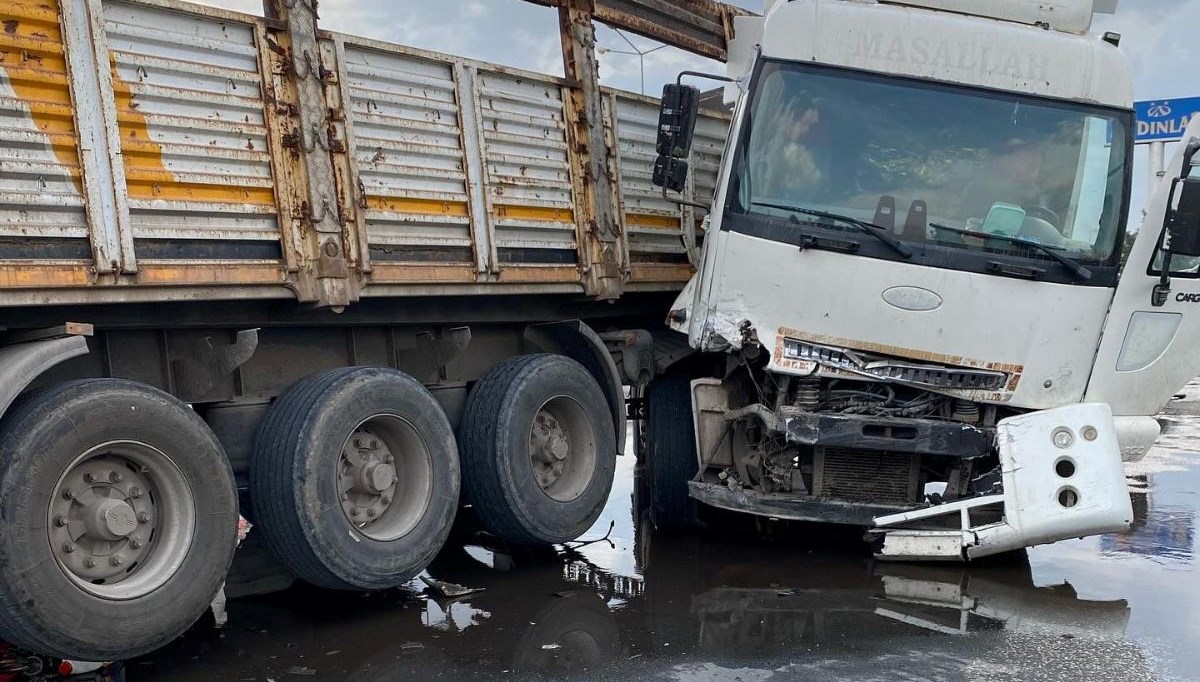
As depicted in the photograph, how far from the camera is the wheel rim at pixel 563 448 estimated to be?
7.09 meters

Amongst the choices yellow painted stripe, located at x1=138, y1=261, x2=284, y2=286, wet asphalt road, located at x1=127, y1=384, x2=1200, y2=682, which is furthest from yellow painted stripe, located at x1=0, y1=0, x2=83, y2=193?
wet asphalt road, located at x1=127, y1=384, x2=1200, y2=682

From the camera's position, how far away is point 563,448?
7145 mm

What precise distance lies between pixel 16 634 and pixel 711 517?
16.0ft

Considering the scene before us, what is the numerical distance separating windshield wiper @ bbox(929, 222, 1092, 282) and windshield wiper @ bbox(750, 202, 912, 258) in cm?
24

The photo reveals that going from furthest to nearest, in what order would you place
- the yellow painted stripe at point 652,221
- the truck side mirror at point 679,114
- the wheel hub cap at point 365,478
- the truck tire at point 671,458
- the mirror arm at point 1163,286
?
the yellow painted stripe at point 652,221
the truck tire at point 671,458
the truck side mirror at point 679,114
the mirror arm at point 1163,286
the wheel hub cap at point 365,478

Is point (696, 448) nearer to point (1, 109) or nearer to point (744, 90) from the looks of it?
point (744, 90)

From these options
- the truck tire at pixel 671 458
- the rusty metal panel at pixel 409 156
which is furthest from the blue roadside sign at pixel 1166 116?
the rusty metal panel at pixel 409 156

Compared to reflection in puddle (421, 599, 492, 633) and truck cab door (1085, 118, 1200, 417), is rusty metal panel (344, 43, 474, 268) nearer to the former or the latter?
reflection in puddle (421, 599, 492, 633)

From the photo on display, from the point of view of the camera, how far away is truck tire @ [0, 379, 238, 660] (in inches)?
173

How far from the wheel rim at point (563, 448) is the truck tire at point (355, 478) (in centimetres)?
93

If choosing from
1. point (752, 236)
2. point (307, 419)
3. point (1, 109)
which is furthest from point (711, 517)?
point (1, 109)

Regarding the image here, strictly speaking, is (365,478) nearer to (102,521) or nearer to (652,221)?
(102,521)

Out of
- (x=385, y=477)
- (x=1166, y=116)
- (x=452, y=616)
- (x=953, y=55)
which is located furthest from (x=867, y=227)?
(x=1166, y=116)

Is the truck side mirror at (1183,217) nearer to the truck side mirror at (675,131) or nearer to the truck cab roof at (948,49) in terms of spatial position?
the truck cab roof at (948,49)
